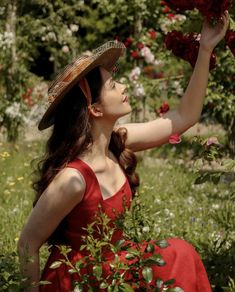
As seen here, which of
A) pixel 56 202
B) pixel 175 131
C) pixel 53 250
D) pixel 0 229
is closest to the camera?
pixel 56 202

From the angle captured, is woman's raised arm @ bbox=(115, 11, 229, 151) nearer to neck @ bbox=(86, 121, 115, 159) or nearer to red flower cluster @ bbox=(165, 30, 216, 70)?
red flower cluster @ bbox=(165, 30, 216, 70)

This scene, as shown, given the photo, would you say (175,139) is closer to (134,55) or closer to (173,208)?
(173,208)

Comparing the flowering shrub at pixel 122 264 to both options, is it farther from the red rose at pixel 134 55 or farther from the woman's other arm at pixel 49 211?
the red rose at pixel 134 55

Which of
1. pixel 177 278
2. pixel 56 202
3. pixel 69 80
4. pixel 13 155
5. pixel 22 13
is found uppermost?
pixel 69 80

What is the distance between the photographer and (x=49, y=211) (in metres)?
2.56

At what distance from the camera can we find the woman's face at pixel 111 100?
2.70m

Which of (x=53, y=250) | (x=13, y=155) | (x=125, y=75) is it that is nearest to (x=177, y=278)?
(x=53, y=250)

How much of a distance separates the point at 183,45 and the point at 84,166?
534 millimetres

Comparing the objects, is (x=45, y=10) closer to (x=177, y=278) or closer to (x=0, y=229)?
(x=0, y=229)

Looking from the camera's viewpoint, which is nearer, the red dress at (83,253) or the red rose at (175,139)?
the red dress at (83,253)

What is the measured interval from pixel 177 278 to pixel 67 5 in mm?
6040

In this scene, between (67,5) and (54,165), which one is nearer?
(54,165)

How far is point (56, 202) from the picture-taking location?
101 inches

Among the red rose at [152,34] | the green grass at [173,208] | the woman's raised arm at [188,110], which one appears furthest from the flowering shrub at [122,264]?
the red rose at [152,34]
